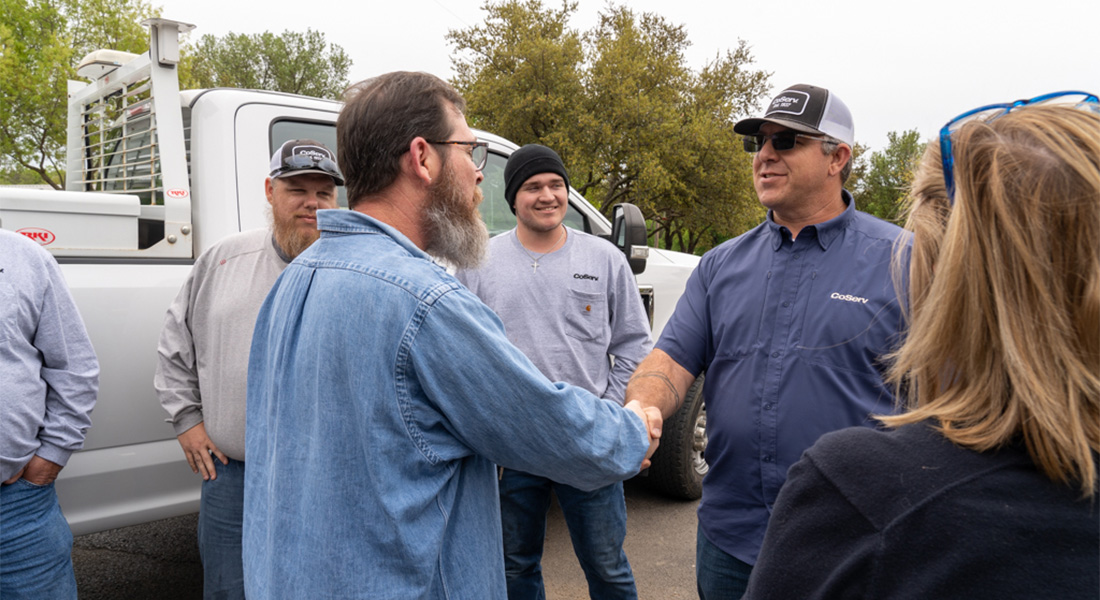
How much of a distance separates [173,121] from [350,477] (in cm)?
246

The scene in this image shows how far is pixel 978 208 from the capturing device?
90 centimetres

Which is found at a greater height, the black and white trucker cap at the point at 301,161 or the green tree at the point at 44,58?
the green tree at the point at 44,58

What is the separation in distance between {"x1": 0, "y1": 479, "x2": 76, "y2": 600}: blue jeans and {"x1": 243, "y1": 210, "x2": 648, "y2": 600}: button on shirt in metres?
1.46

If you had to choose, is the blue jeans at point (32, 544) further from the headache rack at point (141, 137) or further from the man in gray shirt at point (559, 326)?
the man in gray shirt at point (559, 326)

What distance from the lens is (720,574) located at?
2.14 m

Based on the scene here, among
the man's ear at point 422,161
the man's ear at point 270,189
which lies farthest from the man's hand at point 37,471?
the man's ear at point 422,161

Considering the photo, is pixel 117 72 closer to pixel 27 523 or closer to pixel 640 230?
pixel 27 523

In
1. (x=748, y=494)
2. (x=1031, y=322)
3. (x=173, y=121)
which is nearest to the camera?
(x=1031, y=322)

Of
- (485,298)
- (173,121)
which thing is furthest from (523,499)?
(173,121)

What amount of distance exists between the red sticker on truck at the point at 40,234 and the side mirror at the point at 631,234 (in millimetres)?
2576

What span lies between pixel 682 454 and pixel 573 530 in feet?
5.66

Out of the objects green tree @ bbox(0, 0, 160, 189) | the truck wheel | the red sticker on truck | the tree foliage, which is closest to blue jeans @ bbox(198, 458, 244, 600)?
the red sticker on truck

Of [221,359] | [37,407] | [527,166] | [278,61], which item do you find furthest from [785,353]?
[278,61]

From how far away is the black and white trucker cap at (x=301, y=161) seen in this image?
2.87 m
